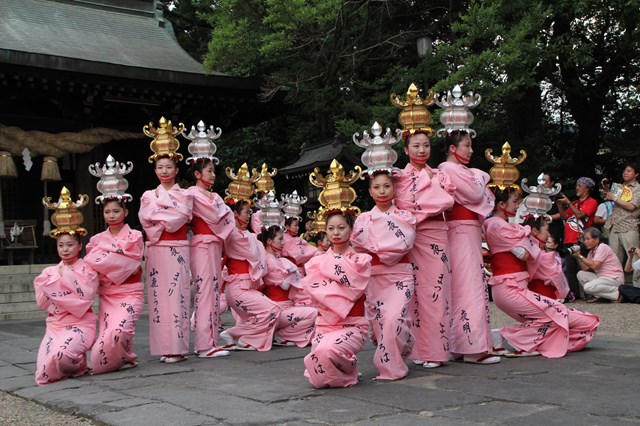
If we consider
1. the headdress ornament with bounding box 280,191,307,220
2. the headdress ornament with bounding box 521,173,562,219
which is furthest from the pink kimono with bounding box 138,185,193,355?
the headdress ornament with bounding box 521,173,562,219

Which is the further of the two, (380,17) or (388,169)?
(380,17)

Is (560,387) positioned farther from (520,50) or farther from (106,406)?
(520,50)

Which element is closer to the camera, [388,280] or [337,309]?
[337,309]

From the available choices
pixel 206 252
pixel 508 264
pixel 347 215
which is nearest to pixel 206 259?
pixel 206 252

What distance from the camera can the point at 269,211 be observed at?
28.6 feet

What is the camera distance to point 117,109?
15648 mm

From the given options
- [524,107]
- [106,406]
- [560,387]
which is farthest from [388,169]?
[524,107]

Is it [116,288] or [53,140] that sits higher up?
[53,140]

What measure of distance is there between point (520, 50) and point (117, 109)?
8095mm

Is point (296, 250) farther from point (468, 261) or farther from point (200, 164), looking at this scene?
point (468, 261)

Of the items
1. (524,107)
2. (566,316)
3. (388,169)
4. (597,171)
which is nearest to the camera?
(388,169)

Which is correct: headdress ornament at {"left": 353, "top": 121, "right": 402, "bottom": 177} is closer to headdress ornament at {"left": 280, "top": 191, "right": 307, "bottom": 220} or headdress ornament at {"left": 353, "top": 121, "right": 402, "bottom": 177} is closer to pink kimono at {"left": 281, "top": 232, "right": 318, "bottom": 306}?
pink kimono at {"left": 281, "top": 232, "right": 318, "bottom": 306}

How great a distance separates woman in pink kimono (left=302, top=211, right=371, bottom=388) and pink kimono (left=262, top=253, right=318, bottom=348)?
2.51 meters

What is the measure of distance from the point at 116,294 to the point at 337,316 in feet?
7.58
